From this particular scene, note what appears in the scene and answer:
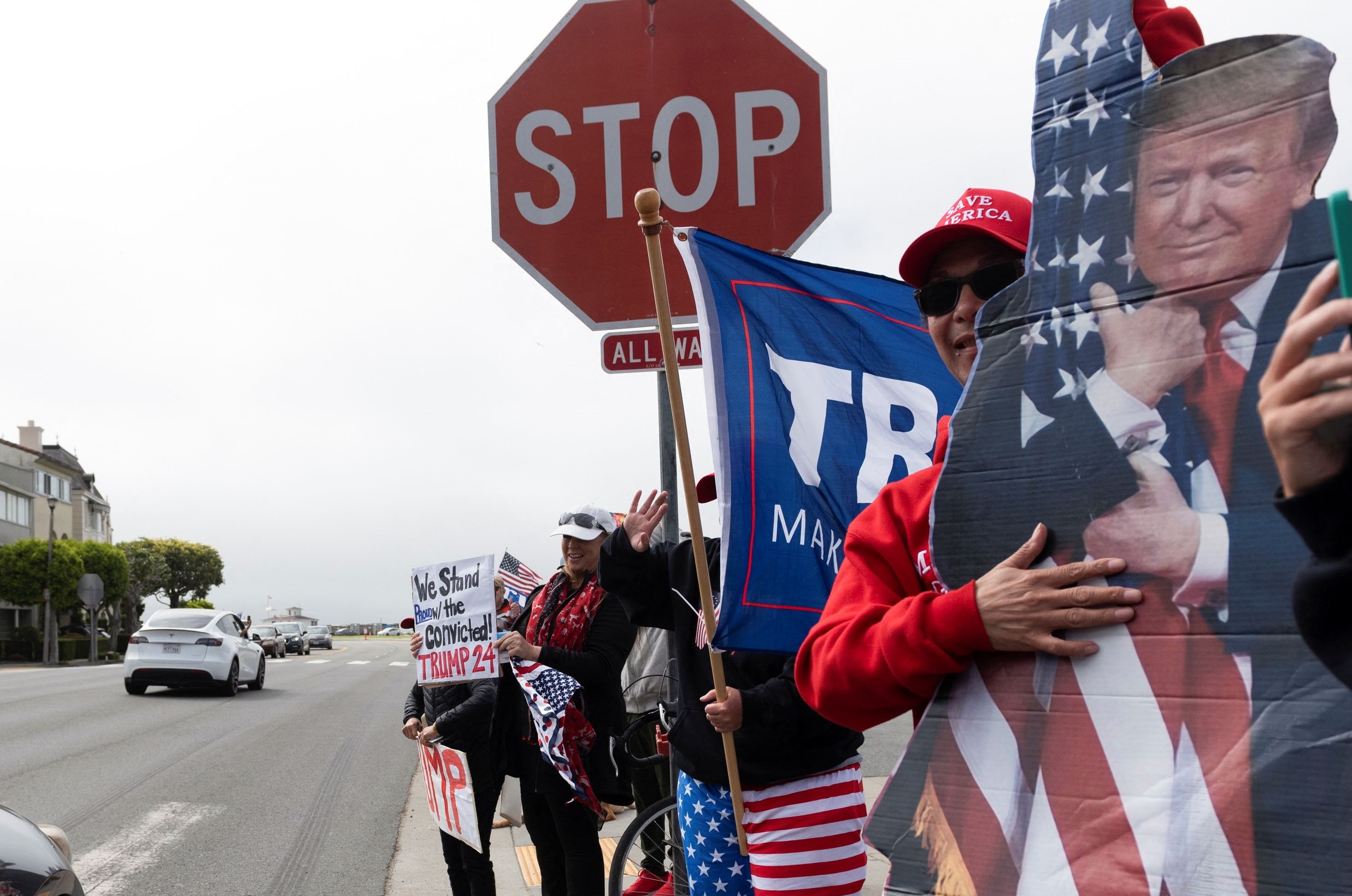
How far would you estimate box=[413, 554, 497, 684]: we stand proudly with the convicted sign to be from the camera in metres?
4.68

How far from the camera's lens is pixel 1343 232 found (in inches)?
32.3

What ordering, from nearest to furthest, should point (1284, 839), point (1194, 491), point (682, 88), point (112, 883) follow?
point (1284, 839), point (1194, 491), point (682, 88), point (112, 883)

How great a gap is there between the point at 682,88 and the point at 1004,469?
8.69 feet

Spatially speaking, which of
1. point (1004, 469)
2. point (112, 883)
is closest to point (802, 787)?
point (1004, 469)

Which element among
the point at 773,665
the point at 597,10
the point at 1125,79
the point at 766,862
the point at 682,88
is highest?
the point at 597,10

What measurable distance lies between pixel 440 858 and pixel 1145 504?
6424mm

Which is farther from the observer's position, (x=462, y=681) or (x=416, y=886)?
(x=416, y=886)

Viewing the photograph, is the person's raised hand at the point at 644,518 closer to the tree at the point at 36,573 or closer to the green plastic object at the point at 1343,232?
the green plastic object at the point at 1343,232

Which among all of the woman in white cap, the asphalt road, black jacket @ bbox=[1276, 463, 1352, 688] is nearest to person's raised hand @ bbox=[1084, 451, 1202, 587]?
black jacket @ bbox=[1276, 463, 1352, 688]

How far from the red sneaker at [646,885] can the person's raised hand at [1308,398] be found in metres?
4.37

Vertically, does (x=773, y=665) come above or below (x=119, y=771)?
above

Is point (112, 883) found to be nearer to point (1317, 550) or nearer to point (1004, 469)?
point (1004, 469)

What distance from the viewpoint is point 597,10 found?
375 centimetres

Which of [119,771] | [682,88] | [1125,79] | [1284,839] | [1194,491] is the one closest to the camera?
[1284,839]
